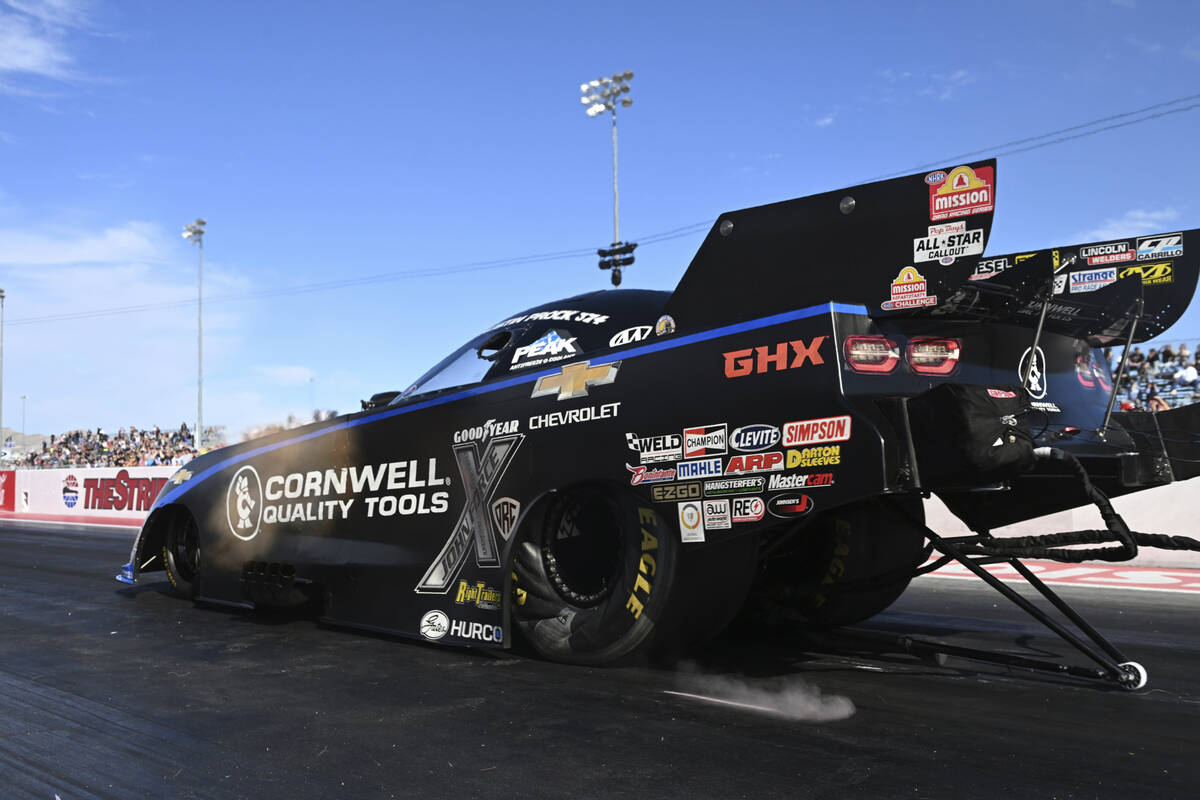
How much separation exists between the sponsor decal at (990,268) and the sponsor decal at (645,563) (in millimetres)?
1735

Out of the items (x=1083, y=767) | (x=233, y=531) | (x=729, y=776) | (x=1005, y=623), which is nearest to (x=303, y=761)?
(x=729, y=776)

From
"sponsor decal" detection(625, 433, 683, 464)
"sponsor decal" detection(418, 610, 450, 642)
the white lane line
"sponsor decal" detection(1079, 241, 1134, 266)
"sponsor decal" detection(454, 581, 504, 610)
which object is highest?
"sponsor decal" detection(1079, 241, 1134, 266)

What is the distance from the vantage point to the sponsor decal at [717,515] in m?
3.94

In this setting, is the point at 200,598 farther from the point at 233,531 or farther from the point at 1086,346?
the point at 1086,346

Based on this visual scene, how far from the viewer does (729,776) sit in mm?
3053

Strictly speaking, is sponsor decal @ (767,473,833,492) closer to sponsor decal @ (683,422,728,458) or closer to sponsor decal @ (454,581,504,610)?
sponsor decal @ (683,422,728,458)

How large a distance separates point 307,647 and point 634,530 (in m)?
2.37

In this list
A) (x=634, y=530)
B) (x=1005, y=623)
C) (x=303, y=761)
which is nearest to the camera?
(x=303, y=761)

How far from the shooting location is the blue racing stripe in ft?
12.5

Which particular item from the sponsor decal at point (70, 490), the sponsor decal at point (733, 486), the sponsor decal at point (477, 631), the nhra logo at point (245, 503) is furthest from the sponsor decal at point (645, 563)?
the sponsor decal at point (70, 490)

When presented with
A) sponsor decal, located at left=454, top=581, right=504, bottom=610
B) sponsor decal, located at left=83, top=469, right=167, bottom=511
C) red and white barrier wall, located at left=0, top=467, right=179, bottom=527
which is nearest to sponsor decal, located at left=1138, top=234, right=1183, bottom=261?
sponsor decal, located at left=454, top=581, right=504, bottom=610

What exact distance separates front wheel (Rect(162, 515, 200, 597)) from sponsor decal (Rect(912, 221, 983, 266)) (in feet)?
19.9

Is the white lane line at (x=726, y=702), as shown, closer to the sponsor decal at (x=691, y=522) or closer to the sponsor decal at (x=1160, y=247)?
the sponsor decal at (x=691, y=522)

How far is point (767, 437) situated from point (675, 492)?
54 cm
